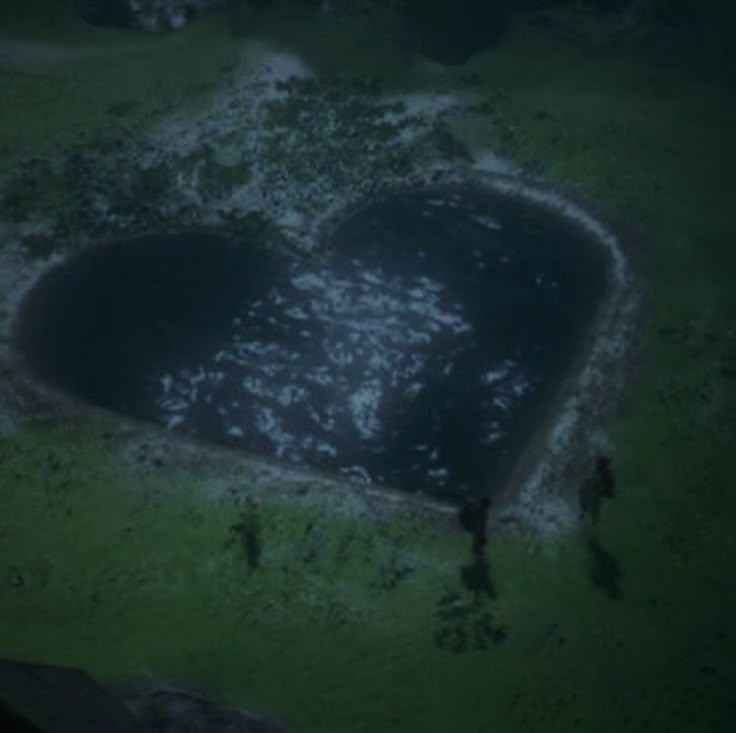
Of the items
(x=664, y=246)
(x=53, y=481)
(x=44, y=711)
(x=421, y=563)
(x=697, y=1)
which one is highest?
(x=697, y=1)

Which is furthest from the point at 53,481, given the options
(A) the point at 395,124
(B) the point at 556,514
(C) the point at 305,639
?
(A) the point at 395,124

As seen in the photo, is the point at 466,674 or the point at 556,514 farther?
the point at 556,514

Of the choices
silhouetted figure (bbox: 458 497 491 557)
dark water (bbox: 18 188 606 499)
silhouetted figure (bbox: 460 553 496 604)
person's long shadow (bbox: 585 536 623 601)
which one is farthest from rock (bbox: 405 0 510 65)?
silhouetted figure (bbox: 460 553 496 604)

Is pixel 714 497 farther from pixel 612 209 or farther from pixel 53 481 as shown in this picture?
pixel 53 481

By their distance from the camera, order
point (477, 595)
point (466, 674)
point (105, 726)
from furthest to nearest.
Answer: point (477, 595) < point (466, 674) < point (105, 726)

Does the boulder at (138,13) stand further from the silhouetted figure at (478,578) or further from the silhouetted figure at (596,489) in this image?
the silhouetted figure at (478,578)

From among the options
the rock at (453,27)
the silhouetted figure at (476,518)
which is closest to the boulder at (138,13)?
the rock at (453,27)

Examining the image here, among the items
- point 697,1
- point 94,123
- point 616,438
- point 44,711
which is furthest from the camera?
point 697,1
